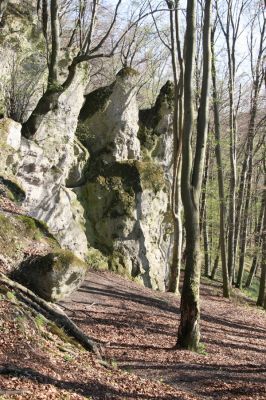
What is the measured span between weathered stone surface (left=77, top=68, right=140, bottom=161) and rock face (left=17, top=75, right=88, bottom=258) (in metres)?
1.68

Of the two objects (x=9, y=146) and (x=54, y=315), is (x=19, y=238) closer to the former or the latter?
(x=54, y=315)

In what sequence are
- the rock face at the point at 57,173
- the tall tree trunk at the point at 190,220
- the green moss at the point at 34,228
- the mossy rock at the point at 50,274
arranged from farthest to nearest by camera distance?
the rock face at the point at 57,173
the green moss at the point at 34,228
the tall tree trunk at the point at 190,220
the mossy rock at the point at 50,274

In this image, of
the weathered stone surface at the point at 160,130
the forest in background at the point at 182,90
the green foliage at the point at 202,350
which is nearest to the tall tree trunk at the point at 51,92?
the forest in background at the point at 182,90

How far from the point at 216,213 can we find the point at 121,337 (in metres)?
21.6

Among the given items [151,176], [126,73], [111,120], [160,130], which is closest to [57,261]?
[151,176]

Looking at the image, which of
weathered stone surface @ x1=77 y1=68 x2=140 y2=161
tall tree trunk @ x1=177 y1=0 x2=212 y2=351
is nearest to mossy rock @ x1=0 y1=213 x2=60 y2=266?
tall tree trunk @ x1=177 y1=0 x2=212 y2=351

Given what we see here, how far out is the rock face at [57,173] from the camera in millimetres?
13173

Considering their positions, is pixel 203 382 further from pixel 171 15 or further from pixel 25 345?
pixel 171 15

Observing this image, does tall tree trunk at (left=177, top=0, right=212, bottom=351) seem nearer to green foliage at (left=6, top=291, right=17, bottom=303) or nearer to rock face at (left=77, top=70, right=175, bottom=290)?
green foliage at (left=6, top=291, right=17, bottom=303)

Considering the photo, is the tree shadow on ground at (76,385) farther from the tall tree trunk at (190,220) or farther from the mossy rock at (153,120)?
the mossy rock at (153,120)

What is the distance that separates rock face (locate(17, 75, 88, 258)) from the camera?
1317 centimetres

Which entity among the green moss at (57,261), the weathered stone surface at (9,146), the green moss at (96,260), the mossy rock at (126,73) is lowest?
the green moss at (96,260)

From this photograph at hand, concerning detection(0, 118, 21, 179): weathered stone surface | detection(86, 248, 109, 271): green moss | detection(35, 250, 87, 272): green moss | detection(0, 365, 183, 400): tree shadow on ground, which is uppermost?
detection(0, 118, 21, 179): weathered stone surface

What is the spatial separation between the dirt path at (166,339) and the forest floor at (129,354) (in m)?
0.02
